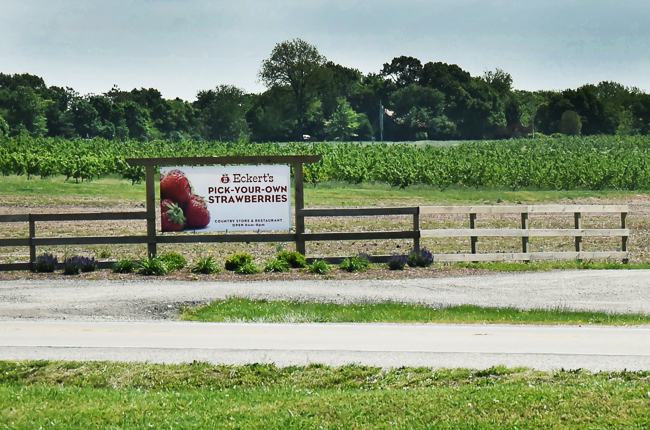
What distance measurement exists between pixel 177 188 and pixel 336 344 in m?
9.00

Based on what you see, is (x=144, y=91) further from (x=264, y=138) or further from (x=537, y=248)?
(x=537, y=248)

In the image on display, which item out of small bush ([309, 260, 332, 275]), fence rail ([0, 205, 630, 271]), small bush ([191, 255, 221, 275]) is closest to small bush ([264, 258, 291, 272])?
small bush ([309, 260, 332, 275])

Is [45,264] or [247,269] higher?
[45,264]

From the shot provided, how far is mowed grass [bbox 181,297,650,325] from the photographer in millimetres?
12062

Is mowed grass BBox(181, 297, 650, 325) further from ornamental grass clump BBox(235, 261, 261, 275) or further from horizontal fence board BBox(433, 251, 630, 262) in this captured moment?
horizontal fence board BBox(433, 251, 630, 262)

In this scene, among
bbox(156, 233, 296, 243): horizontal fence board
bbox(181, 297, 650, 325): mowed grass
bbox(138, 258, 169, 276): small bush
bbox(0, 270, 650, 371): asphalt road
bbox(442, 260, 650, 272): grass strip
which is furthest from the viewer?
bbox(156, 233, 296, 243): horizontal fence board

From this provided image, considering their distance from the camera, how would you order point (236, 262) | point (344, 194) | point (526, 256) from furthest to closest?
point (344, 194) → point (526, 256) → point (236, 262)

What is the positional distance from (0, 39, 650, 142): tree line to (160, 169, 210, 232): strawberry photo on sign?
90.1 m

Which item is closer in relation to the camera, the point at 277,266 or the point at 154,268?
the point at 154,268

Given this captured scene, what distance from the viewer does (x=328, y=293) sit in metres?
14.3

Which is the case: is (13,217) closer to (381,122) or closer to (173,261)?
(173,261)

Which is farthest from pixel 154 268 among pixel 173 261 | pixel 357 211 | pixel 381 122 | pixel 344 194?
pixel 381 122

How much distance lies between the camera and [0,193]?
3684cm

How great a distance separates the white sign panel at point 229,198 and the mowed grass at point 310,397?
9.47 metres
